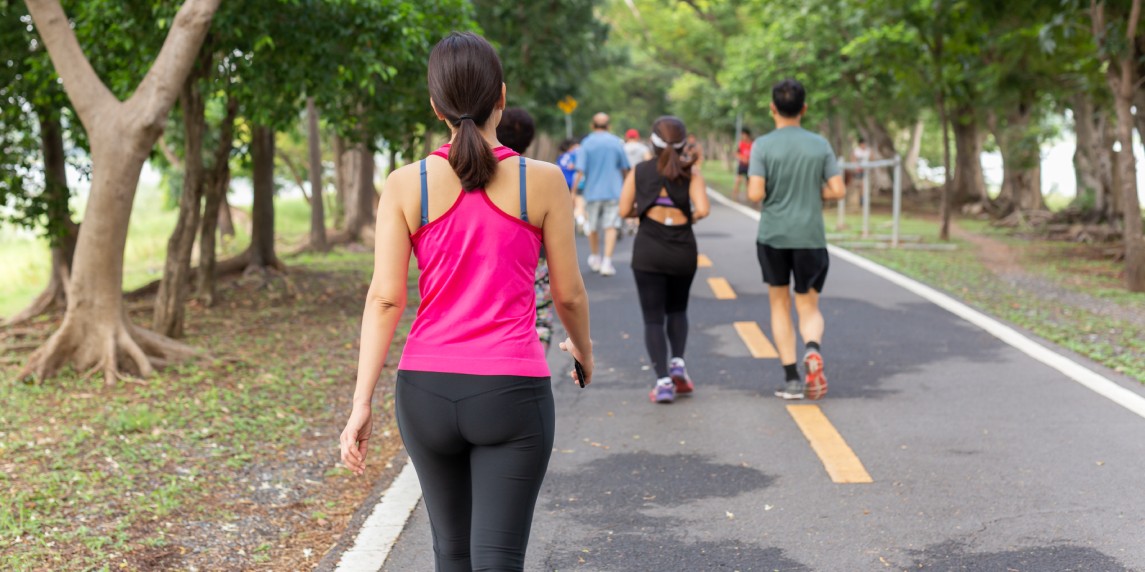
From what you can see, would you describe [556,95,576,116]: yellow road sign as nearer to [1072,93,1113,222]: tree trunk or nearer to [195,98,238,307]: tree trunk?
[1072,93,1113,222]: tree trunk

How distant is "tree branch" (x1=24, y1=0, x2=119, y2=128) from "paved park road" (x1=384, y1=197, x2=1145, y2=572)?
385 cm

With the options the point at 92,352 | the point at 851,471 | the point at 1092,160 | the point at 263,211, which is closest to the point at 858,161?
the point at 1092,160

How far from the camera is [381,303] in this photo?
2.94 m

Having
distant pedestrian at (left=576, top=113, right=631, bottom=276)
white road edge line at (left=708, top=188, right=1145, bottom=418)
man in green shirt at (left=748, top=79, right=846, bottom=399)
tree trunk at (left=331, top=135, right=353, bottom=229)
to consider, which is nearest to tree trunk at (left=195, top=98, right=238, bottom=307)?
distant pedestrian at (left=576, top=113, right=631, bottom=276)

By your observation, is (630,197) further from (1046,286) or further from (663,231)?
(1046,286)

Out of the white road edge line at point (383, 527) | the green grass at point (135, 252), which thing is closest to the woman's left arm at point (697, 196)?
the white road edge line at point (383, 527)

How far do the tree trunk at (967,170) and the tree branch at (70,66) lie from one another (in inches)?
974

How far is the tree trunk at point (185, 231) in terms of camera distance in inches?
422

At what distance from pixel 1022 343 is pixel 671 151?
3705 millimetres

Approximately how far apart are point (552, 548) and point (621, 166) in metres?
10.2

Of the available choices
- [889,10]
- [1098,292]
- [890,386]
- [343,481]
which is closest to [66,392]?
[343,481]

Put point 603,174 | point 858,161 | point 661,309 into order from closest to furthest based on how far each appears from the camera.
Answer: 1. point 661,309
2. point 603,174
3. point 858,161

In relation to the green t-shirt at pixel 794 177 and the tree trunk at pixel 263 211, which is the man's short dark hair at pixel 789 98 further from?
the tree trunk at pixel 263 211

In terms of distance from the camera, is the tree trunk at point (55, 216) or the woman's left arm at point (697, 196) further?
the tree trunk at point (55, 216)
